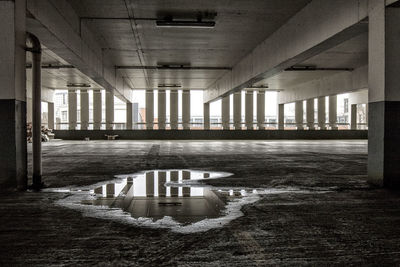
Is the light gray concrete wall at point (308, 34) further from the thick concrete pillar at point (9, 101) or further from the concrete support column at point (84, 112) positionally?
the concrete support column at point (84, 112)

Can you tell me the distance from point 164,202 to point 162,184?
1.90 m

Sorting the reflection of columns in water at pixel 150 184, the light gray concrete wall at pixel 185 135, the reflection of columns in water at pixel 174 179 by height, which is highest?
the light gray concrete wall at pixel 185 135

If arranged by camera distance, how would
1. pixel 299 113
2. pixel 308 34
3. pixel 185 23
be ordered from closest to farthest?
pixel 308 34 < pixel 185 23 < pixel 299 113

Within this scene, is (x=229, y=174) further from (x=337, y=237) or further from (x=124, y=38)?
(x=124, y=38)

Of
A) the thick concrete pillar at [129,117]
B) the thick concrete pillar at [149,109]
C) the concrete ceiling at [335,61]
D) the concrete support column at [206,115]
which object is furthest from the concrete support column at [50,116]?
the concrete ceiling at [335,61]

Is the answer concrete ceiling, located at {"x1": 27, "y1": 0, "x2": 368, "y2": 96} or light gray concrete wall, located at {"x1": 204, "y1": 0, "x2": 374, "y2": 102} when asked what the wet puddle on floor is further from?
concrete ceiling, located at {"x1": 27, "y1": 0, "x2": 368, "y2": 96}

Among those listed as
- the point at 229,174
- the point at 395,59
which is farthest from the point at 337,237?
the point at 229,174

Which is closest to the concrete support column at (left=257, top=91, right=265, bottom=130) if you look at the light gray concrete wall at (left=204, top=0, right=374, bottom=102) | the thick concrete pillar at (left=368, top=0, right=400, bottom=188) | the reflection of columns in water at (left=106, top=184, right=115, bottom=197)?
the light gray concrete wall at (left=204, top=0, right=374, bottom=102)

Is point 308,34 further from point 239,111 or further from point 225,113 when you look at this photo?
point 225,113

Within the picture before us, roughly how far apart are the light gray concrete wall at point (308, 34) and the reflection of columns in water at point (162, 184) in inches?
237

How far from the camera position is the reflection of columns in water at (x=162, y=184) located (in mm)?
6973

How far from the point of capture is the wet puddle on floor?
497cm

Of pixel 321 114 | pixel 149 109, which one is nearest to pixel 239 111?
pixel 321 114

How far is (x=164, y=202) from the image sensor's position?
617cm
